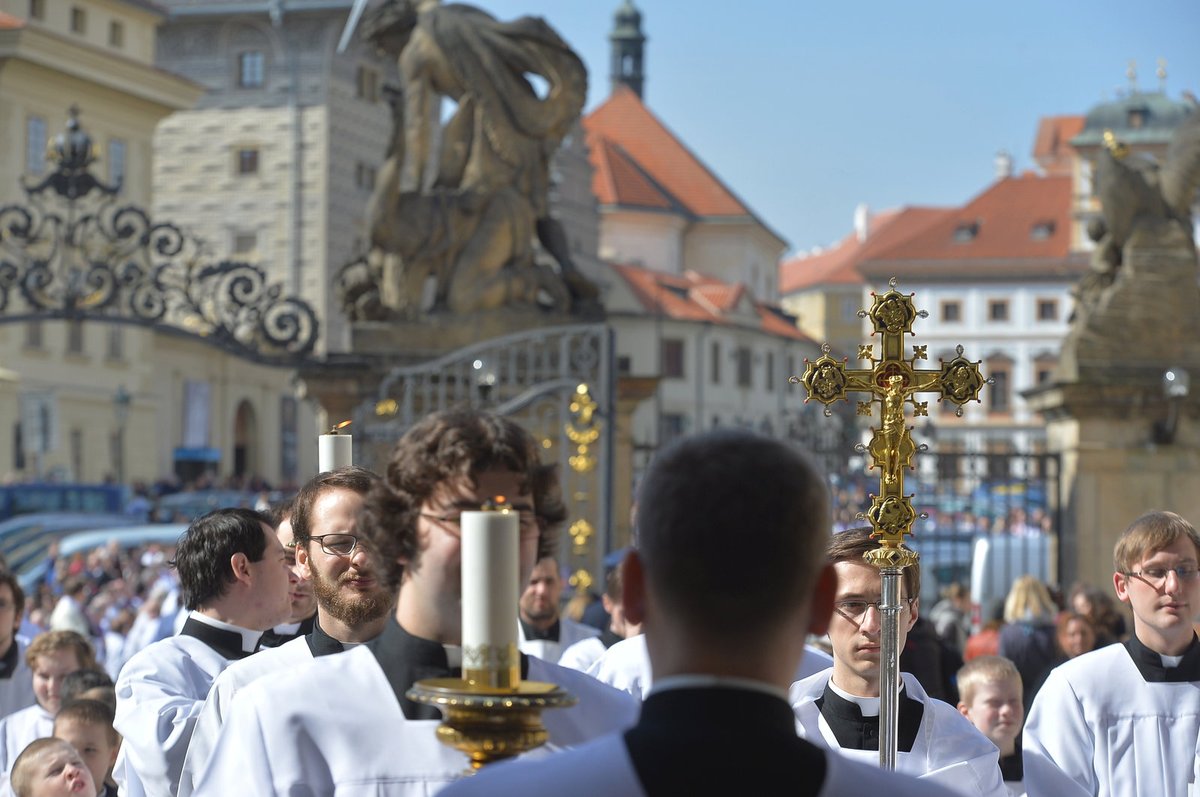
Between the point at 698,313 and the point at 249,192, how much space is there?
18110mm

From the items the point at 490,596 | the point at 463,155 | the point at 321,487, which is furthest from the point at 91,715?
the point at 463,155

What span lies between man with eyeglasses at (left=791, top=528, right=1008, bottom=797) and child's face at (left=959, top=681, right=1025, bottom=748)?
171cm

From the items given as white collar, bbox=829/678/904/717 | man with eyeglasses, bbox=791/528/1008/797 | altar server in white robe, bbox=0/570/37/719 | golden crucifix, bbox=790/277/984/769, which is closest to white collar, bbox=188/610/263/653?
man with eyeglasses, bbox=791/528/1008/797

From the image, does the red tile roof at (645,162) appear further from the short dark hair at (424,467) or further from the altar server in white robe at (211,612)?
the short dark hair at (424,467)

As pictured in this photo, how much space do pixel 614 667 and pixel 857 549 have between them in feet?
5.08

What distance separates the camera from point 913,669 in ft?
31.3

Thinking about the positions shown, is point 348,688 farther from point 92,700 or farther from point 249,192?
point 249,192

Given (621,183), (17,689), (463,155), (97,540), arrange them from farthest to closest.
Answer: (621,183), (97,540), (463,155), (17,689)

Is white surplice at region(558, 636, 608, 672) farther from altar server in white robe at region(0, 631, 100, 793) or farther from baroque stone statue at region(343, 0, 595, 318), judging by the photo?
baroque stone statue at region(343, 0, 595, 318)

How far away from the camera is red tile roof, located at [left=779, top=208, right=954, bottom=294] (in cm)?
10328

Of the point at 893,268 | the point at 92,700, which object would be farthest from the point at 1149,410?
the point at 893,268

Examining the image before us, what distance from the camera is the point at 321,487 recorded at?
4.98 metres

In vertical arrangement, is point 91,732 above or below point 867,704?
below

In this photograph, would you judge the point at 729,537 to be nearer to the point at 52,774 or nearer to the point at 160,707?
the point at 160,707
